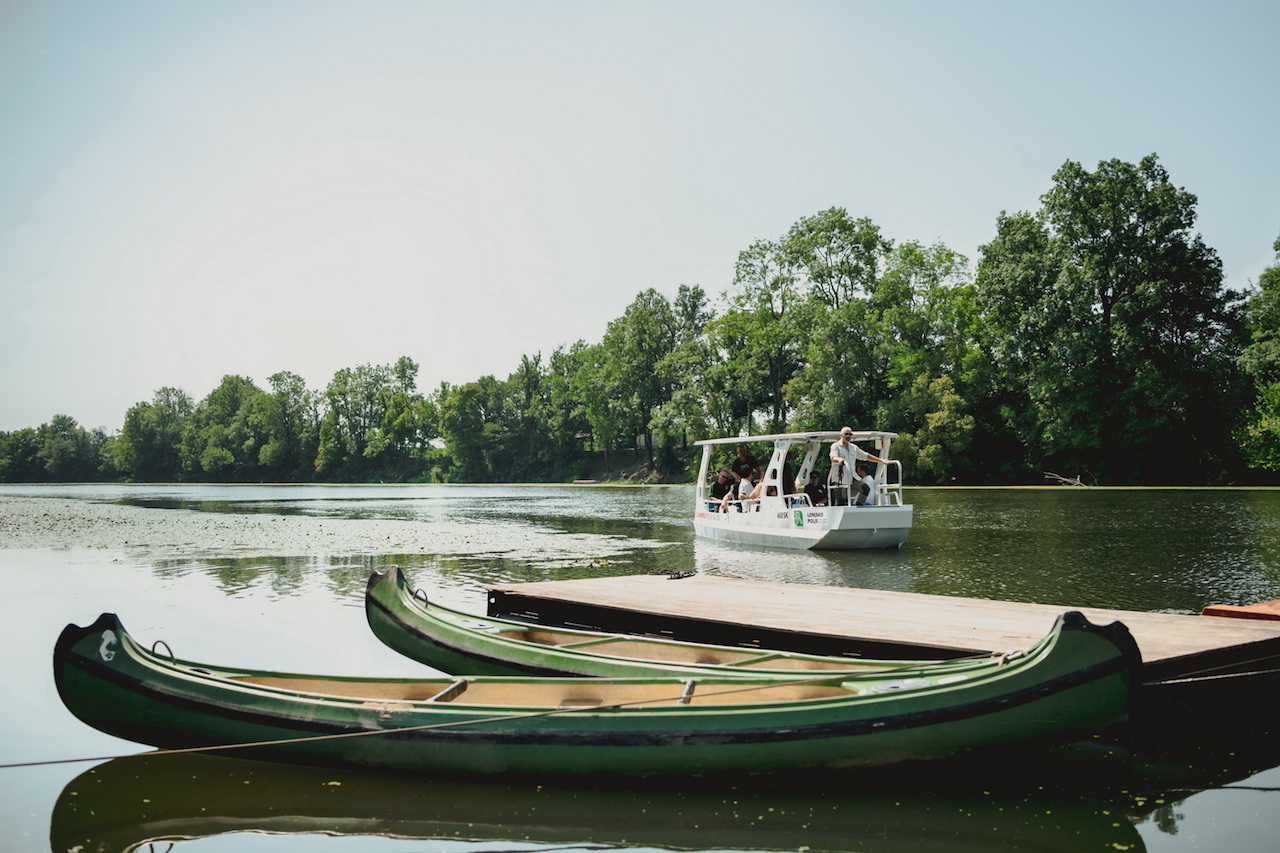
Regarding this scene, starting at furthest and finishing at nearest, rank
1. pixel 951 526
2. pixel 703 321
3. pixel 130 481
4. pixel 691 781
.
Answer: pixel 130 481 → pixel 703 321 → pixel 951 526 → pixel 691 781

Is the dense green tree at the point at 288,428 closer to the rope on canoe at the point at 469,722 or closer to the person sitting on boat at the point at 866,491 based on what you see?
the person sitting on boat at the point at 866,491

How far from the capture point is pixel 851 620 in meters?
9.63

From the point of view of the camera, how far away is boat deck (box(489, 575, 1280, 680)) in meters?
7.71

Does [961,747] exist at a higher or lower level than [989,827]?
higher

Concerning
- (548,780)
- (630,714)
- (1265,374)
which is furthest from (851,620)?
(1265,374)

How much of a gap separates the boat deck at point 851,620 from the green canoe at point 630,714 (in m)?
1.55

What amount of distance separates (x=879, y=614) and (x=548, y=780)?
4.87 meters

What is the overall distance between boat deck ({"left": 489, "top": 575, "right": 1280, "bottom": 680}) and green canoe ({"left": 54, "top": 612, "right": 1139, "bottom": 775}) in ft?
5.07

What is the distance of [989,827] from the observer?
5785mm

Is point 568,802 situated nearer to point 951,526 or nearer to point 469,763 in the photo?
point 469,763

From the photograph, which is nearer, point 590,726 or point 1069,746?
point 590,726

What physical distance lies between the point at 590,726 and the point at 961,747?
248 centimetres

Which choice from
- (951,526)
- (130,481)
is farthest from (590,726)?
(130,481)

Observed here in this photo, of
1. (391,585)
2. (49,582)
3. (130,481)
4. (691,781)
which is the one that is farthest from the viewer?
(130,481)
